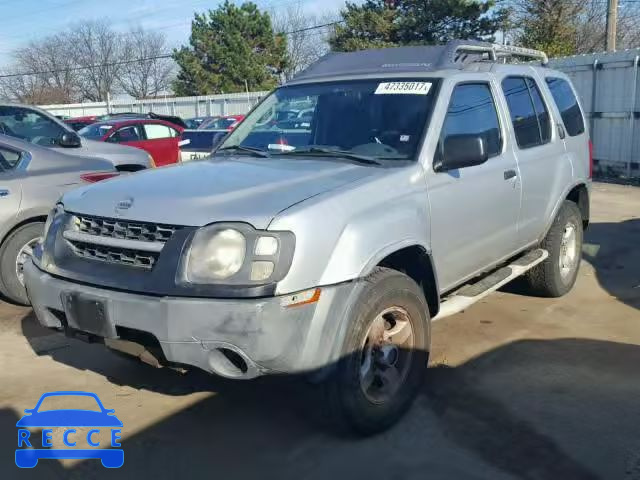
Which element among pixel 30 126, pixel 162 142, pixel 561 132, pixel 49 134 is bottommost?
pixel 162 142

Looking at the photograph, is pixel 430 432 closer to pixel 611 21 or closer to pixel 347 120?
pixel 347 120

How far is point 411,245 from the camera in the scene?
3.76 m

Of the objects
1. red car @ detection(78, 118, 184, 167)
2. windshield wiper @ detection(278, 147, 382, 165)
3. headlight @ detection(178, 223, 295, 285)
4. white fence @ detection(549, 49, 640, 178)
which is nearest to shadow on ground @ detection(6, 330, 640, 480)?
headlight @ detection(178, 223, 295, 285)

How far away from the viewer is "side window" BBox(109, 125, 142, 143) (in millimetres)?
14719

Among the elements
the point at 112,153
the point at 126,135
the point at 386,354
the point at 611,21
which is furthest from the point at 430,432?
the point at 611,21

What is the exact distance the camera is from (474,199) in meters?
4.40

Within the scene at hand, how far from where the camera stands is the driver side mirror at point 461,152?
3.99 m

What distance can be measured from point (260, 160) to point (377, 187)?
0.99 metres

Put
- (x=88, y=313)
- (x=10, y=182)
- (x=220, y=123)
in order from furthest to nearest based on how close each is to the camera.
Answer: (x=220, y=123) < (x=10, y=182) < (x=88, y=313)

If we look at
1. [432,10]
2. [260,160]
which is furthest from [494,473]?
[432,10]

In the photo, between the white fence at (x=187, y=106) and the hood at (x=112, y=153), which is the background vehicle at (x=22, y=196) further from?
the white fence at (x=187, y=106)

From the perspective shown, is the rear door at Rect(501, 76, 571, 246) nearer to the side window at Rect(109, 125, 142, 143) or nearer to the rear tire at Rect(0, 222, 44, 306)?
the rear tire at Rect(0, 222, 44, 306)

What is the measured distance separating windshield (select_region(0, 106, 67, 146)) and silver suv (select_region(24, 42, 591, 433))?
3551 millimetres

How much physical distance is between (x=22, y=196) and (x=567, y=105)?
15.9 feet
